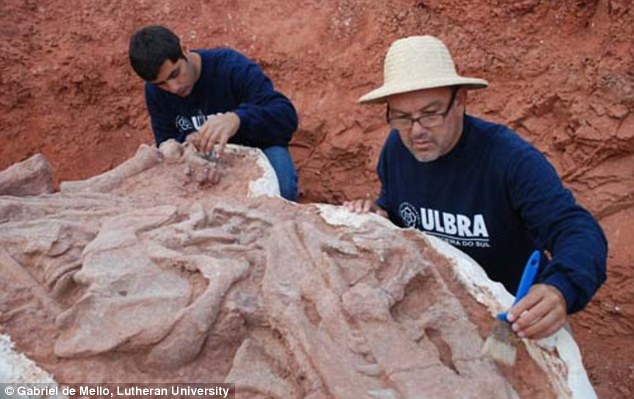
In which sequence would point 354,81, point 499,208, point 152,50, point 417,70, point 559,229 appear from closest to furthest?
1. point 559,229
2. point 417,70
3. point 499,208
4. point 152,50
5. point 354,81

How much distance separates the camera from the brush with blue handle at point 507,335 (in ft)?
6.03

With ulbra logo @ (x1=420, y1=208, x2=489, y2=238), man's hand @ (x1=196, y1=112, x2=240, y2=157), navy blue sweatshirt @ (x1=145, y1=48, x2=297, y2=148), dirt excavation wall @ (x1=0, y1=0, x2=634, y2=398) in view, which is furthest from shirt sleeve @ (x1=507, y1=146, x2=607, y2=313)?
dirt excavation wall @ (x1=0, y1=0, x2=634, y2=398)

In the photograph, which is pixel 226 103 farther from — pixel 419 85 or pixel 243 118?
pixel 419 85

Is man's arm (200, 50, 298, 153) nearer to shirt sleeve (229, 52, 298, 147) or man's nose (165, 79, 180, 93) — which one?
shirt sleeve (229, 52, 298, 147)

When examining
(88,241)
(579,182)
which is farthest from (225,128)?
(579,182)

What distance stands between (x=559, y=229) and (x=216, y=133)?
1.81 m

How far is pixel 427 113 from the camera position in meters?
2.22

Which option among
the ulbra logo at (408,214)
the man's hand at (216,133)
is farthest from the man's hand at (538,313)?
the man's hand at (216,133)

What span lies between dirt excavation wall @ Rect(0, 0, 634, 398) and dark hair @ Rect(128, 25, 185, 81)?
1.96 metres

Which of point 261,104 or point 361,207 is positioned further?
point 261,104

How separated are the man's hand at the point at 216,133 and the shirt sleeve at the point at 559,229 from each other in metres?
1.56

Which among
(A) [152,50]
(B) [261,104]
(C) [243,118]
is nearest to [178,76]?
(A) [152,50]

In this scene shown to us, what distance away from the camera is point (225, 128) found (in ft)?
10.9

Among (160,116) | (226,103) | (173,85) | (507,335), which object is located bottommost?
(507,335)
